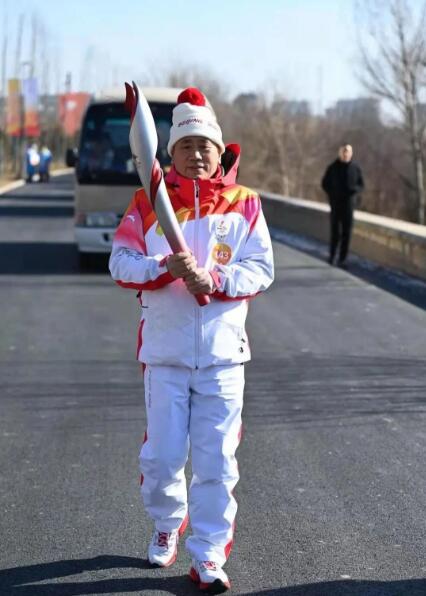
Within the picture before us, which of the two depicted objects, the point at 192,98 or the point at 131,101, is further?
the point at 192,98

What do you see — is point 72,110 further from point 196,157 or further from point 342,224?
point 196,157

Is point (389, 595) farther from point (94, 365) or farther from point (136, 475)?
point (94, 365)

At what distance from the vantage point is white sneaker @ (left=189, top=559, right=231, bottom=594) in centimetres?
470

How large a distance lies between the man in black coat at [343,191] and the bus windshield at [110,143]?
8.26 feet

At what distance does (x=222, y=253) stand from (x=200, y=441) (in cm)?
71

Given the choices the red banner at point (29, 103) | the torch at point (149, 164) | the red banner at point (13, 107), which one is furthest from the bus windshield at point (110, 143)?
the red banner at point (29, 103)

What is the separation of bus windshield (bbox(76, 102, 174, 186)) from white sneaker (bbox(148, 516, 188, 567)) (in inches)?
479

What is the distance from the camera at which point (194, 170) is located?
15.8 ft

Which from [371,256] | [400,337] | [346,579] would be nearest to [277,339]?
[400,337]

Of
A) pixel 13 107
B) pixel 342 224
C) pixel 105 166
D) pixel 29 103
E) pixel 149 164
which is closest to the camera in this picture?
pixel 149 164

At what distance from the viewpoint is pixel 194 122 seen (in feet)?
15.7

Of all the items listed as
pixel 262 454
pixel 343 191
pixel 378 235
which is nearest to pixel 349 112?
pixel 378 235

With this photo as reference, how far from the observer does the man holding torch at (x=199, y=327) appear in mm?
4750

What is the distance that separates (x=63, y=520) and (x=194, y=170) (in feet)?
6.11
